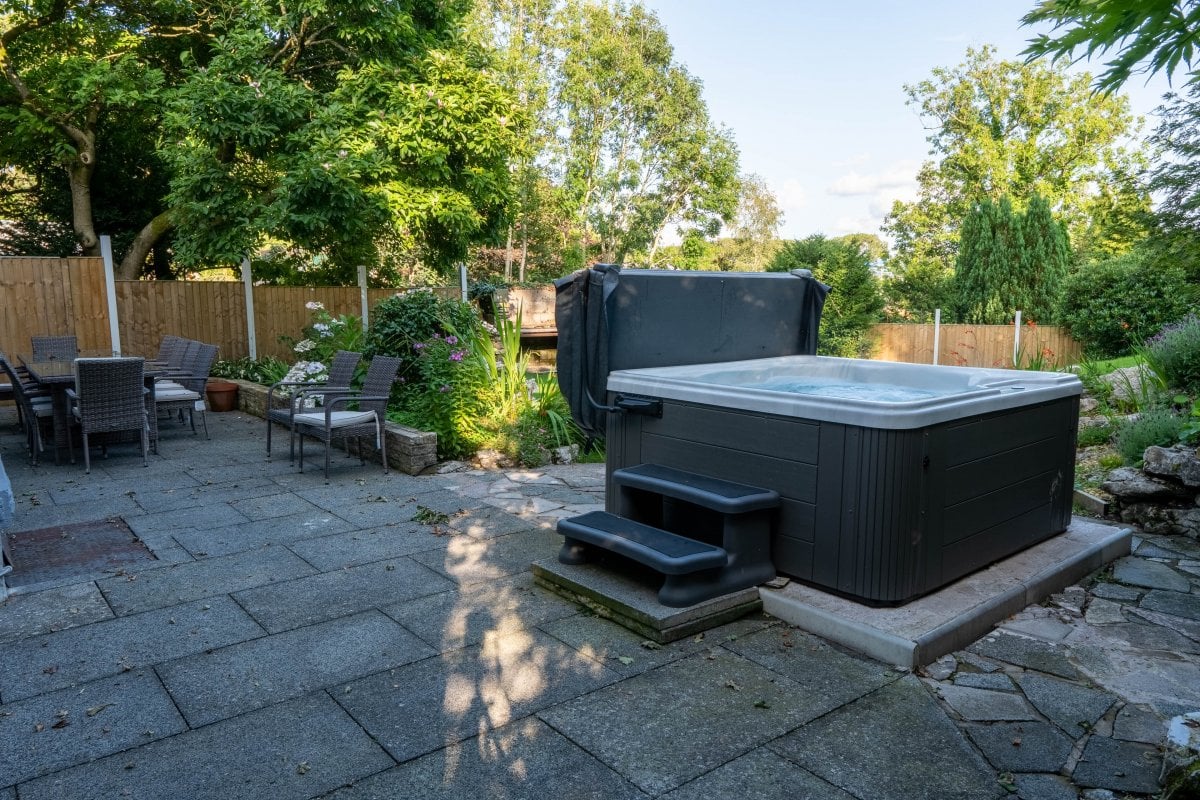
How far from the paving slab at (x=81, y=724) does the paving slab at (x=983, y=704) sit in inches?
93.9

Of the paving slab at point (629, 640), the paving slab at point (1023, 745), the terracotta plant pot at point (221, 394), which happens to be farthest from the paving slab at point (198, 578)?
the terracotta plant pot at point (221, 394)

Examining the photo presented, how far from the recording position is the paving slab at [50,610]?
2.96 m

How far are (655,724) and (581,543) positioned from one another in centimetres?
120

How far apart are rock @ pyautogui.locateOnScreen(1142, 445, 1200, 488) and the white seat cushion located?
200 inches

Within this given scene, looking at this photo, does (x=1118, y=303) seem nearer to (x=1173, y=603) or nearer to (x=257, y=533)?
(x=1173, y=603)

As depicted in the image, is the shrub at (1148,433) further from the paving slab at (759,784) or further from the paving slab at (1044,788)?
the paving slab at (759,784)

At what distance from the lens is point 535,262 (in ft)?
74.9

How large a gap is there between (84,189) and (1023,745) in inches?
505

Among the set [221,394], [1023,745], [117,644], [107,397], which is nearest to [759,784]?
[1023,745]

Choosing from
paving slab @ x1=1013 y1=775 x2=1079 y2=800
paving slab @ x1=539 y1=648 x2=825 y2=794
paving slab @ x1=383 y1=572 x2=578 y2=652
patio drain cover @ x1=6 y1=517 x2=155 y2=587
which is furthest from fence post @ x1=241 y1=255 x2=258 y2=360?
paving slab @ x1=1013 y1=775 x2=1079 y2=800

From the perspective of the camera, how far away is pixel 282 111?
929 centimetres

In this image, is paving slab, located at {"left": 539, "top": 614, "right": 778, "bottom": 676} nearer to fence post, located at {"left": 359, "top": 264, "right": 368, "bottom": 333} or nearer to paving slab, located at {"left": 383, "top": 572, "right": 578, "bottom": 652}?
paving slab, located at {"left": 383, "top": 572, "right": 578, "bottom": 652}

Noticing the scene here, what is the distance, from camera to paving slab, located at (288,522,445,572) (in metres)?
3.81

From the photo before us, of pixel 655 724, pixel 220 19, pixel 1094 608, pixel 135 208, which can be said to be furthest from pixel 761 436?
pixel 135 208
